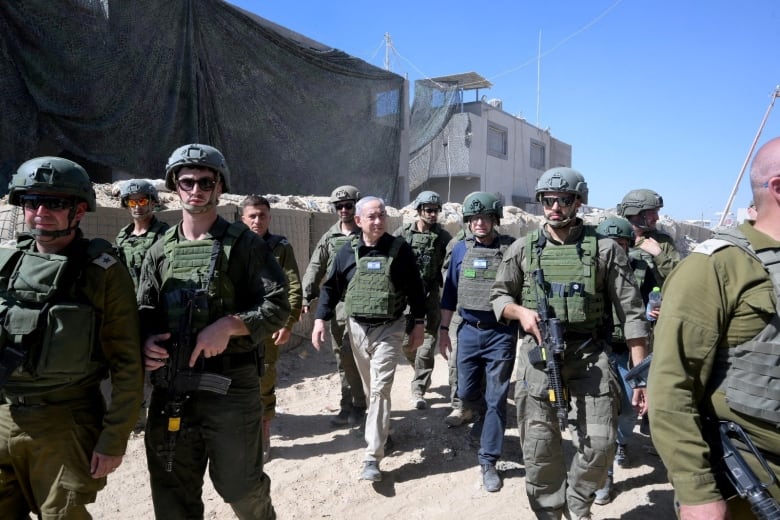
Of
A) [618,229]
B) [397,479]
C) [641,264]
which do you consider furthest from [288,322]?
[641,264]

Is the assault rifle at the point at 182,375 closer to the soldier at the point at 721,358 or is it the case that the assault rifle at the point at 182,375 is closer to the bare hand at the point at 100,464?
the bare hand at the point at 100,464

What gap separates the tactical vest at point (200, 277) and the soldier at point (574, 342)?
174 cm

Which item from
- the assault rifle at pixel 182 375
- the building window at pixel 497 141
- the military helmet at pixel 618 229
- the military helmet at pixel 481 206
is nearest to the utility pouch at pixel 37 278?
the assault rifle at pixel 182 375

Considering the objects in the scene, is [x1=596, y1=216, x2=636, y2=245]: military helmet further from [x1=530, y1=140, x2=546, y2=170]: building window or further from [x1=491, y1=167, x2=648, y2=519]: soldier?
[x1=530, y1=140, x2=546, y2=170]: building window

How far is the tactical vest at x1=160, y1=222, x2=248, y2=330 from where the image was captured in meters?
2.37

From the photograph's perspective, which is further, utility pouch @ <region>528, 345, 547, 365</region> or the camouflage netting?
the camouflage netting

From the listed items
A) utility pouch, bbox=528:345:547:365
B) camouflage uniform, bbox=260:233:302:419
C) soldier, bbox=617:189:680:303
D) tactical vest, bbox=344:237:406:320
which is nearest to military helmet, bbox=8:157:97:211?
camouflage uniform, bbox=260:233:302:419

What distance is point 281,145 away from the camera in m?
10.4

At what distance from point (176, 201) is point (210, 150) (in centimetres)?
420

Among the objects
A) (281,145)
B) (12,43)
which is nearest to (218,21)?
(281,145)

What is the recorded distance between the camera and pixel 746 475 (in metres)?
1.56

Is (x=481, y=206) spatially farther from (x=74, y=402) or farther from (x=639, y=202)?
(x=74, y=402)

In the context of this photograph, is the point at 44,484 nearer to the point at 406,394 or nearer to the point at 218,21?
the point at 406,394

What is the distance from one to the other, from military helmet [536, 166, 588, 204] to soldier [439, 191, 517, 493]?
1133mm
